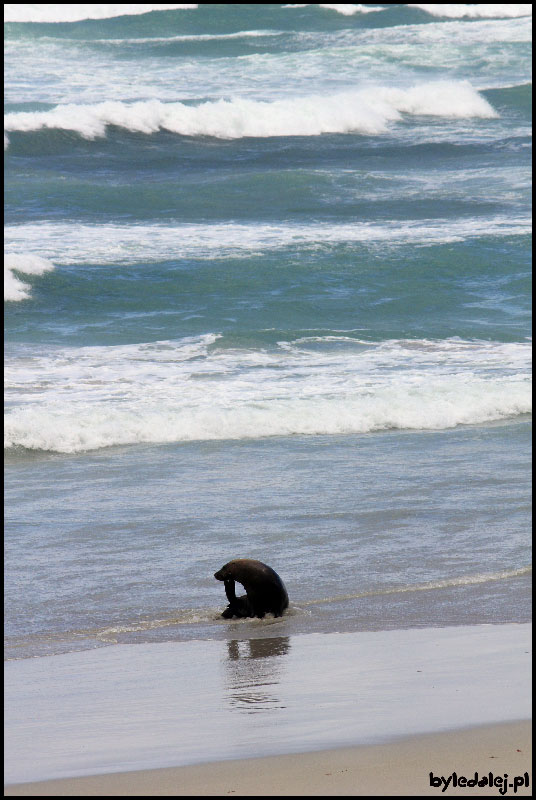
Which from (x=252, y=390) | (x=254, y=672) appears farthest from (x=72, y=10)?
(x=254, y=672)

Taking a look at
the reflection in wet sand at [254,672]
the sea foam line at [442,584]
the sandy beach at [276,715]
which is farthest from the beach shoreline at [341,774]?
the sea foam line at [442,584]

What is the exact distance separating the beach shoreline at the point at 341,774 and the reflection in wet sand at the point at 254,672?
2.22 ft

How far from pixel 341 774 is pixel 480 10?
38.6 m

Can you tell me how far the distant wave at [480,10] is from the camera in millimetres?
38062

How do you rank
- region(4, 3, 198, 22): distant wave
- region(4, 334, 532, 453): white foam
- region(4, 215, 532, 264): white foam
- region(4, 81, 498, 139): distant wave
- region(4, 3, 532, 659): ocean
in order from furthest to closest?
region(4, 3, 198, 22): distant wave < region(4, 81, 498, 139): distant wave < region(4, 215, 532, 264): white foam < region(4, 334, 532, 453): white foam < region(4, 3, 532, 659): ocean

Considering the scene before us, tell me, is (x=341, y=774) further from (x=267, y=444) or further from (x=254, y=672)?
(x=267, y=444)

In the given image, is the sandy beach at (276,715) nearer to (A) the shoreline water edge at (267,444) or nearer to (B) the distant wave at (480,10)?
(A) the shoreline water edge at (267,444)

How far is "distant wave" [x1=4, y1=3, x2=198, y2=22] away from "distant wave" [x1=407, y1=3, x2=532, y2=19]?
334 inches

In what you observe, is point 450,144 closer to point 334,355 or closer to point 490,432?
point 334,355

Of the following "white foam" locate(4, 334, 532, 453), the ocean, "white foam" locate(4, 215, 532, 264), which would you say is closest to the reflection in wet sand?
the ocean

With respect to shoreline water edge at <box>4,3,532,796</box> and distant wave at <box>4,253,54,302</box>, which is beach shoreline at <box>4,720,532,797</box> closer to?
shoreline water edge at <box>4,3,532,796</box>

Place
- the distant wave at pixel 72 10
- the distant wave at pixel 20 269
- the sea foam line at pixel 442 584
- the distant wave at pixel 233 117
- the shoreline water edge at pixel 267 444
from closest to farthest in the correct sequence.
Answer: the shoreline water edge at pixel 267 444, the sea foam line at pixel 442 584, the distant wave at pixel 20 269, the distant wave at pixel 233 117, the distant wave at pixel 72 10

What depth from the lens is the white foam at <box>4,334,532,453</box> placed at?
9336mm

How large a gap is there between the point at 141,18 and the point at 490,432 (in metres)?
31.3
